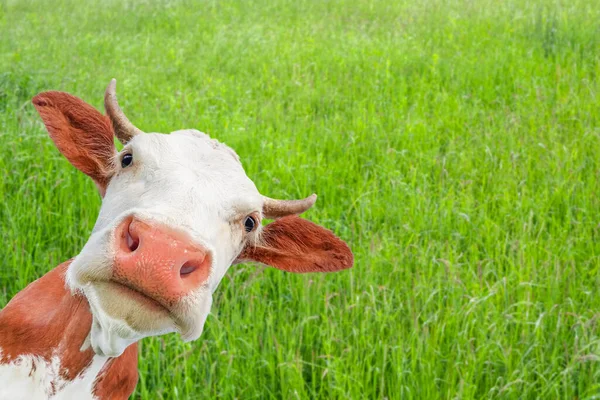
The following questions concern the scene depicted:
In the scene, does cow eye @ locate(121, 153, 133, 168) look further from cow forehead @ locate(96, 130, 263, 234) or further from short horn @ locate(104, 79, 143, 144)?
short horn @ locate(104, 79, 143, 144)

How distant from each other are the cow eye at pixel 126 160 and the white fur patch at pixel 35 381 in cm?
59

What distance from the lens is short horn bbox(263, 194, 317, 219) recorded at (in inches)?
88.0

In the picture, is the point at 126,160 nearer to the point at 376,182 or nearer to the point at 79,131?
the point at 79,131

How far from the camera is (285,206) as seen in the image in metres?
2.27

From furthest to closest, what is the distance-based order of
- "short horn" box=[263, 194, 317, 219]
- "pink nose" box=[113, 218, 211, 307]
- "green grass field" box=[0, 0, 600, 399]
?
"green grass field" box=[0, 0, 600, 399], "short horn" box=[263, 194, 317, 219], "pink nose" box=[113, 218, 211, 307]

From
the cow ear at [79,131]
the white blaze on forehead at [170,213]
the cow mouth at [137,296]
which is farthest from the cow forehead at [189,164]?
the cow mouth at [137,296]

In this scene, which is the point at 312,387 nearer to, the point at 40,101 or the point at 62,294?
the point at 62,294

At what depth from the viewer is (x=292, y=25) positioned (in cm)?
973

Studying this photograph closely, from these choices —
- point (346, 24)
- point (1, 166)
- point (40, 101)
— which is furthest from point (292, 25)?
point (40, 101)

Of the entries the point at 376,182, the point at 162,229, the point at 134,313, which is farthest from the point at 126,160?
the point at 376,182

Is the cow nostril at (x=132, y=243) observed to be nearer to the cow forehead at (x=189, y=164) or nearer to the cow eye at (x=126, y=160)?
the cow forehead at (x=189, y=164)

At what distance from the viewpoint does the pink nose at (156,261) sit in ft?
5.33

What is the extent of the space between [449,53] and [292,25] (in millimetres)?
2526

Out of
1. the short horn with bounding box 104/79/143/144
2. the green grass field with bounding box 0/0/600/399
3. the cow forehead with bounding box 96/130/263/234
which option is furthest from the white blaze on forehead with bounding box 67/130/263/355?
the green grass field with bounding box 0/0/600/399
